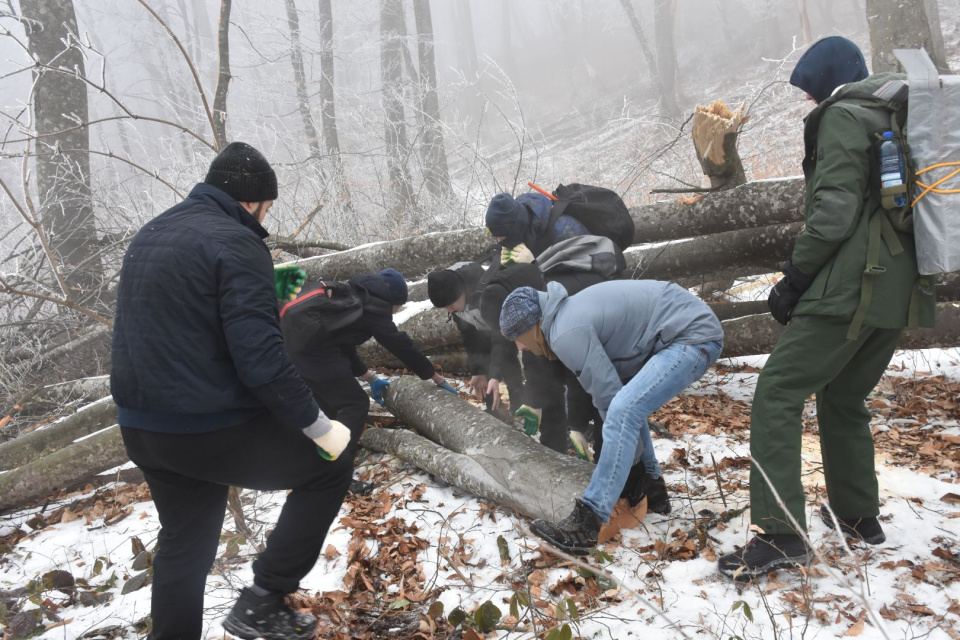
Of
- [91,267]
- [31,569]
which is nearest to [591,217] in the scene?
[31,569]

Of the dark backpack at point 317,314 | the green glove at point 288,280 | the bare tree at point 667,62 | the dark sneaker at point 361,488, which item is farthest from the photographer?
the bare tree at point 667,62

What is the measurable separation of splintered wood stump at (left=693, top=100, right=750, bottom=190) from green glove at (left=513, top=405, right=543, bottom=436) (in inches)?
94.6

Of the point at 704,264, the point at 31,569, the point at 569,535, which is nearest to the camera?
the point at 569,535

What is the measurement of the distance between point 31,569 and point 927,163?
17.0ft

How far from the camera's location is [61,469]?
434cm

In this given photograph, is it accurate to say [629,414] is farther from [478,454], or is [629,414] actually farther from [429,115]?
[429,115]

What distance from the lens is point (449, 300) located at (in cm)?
421

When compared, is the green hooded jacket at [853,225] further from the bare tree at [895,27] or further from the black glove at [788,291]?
the bare tree at [895,27]

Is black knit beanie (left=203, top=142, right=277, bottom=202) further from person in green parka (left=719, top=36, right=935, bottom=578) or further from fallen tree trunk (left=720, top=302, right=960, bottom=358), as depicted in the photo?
fallen tree trunk (left=720, top=302, right=960, bottom=358)

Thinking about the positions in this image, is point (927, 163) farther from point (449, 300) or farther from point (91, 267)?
point (91, 267)

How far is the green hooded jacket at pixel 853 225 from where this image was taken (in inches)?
93.6

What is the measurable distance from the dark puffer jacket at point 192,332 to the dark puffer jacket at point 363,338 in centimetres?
176

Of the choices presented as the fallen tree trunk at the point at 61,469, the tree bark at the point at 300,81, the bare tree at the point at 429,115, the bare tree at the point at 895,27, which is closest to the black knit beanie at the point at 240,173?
the fallen tree trunk at the point at 61,469

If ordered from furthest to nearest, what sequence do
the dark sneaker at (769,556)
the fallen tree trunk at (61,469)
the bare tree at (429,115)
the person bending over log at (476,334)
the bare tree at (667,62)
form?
1. the bare tree at (667,62)
2. the bare tree at (429,115)
3. the fallen tree trunk at (61,469)
4. the person bending over log at (476,334)
5. the dark sneaker at (769,556)
